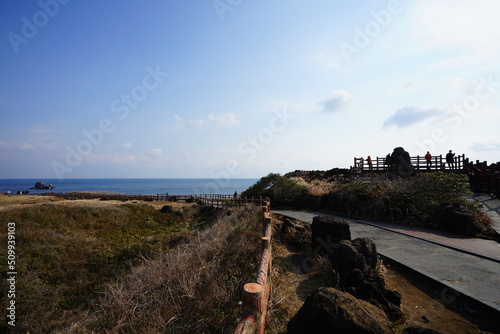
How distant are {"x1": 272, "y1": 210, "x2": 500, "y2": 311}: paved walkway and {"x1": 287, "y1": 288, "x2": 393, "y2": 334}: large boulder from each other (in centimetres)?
222

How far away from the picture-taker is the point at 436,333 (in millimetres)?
2639

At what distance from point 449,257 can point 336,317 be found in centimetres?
466

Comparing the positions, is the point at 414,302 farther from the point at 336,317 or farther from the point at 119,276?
the point at 119,276

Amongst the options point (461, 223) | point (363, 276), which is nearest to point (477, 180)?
point (461, 223)

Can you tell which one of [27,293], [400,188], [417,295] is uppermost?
[400,188]

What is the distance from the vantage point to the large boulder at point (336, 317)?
254 cm

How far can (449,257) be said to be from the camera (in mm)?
5582

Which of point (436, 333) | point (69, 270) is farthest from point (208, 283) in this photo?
point (69, 270)

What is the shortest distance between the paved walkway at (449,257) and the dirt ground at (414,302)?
0.51 ft

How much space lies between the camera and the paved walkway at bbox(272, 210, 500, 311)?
13.5 ft

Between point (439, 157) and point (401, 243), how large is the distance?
72.0 feet

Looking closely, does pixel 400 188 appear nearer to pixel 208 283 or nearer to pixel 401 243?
pixel 401 243

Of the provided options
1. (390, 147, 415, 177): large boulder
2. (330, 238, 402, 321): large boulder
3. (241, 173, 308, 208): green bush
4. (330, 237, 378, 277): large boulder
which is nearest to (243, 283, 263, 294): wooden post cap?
(330, 238, 402, 321): large boulder

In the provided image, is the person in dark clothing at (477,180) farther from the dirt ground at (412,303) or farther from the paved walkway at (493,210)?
the dirt ground at (412,303)
